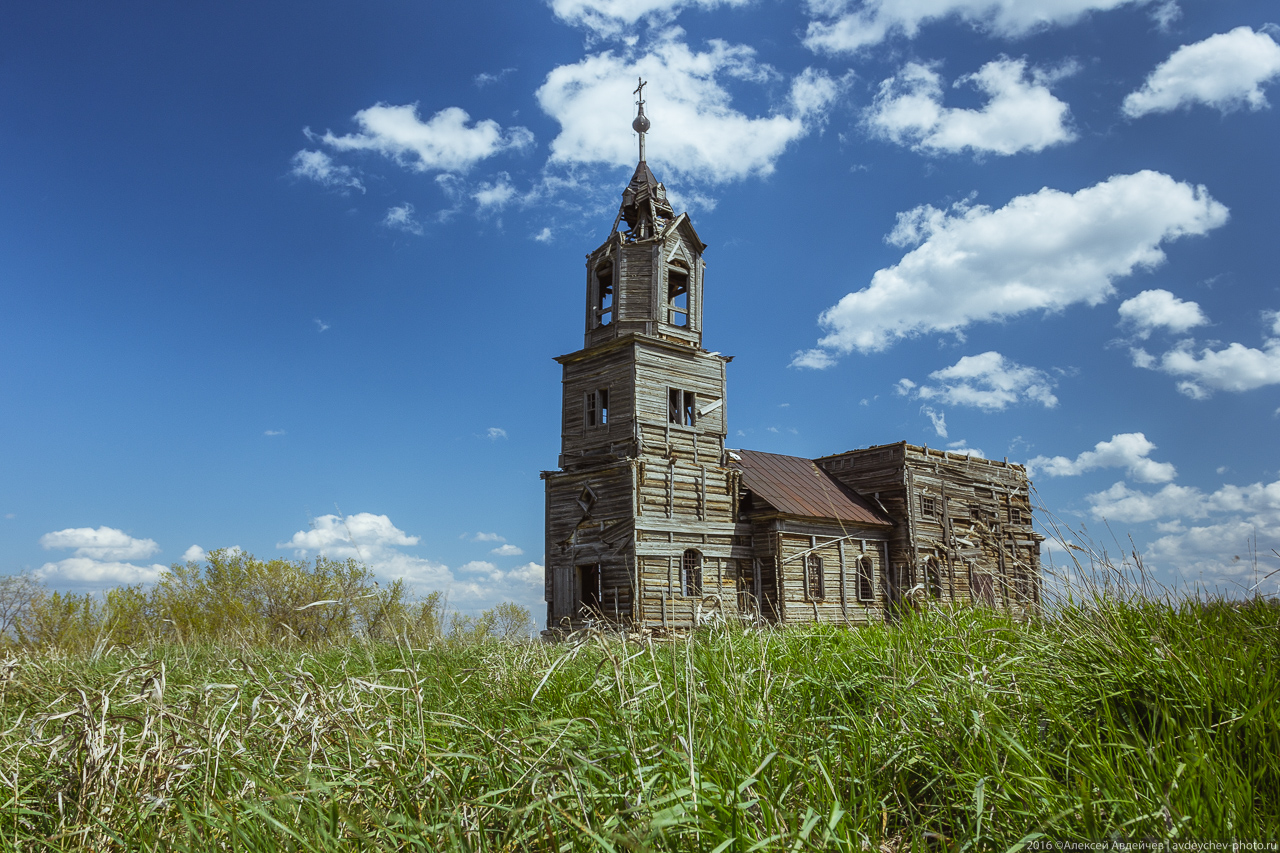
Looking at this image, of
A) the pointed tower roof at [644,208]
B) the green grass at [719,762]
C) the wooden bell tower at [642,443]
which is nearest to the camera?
the green grass at [719,762]

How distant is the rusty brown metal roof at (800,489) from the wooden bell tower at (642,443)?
1989 millimetres

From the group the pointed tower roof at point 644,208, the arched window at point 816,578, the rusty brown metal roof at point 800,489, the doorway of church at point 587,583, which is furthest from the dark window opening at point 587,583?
the pointed tower roof at point 644,208

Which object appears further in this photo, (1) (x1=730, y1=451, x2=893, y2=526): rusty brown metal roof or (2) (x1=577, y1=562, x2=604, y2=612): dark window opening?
(1) (x1=730, y1=451, x2=893, y2=526): rusty brown metal roof

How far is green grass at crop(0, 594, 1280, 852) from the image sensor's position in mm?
3051

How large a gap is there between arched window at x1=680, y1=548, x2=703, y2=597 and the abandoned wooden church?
38 mm

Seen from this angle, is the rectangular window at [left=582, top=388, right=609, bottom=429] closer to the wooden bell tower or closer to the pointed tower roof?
the wooden bell tower

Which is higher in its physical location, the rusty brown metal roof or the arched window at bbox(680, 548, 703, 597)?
the rusty brown metal roof

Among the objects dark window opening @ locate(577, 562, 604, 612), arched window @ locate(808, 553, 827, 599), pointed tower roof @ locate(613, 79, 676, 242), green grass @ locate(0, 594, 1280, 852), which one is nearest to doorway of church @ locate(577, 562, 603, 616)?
dark window opening @ locate(577, 562, 604, 612)

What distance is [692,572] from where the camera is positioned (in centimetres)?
2516

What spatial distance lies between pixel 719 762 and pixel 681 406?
22824mm

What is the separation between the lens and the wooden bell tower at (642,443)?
79.7ft

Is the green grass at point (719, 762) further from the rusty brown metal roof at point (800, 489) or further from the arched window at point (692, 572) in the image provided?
the rusty brown metal roof at point (800, 489)

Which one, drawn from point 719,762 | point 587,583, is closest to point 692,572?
point 587,583

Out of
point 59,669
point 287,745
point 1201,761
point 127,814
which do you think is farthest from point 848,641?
point 59,669
